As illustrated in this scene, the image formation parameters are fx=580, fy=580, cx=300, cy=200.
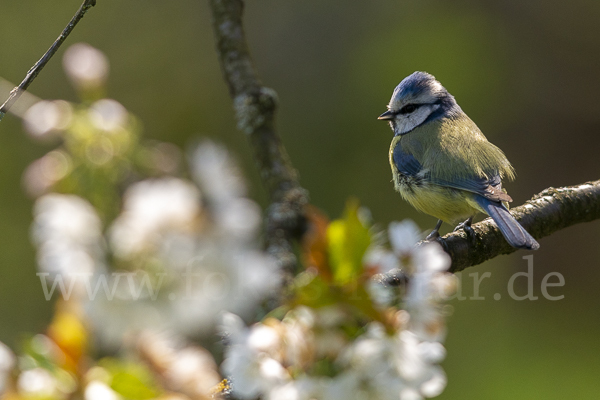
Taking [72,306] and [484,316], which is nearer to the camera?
[72,306]

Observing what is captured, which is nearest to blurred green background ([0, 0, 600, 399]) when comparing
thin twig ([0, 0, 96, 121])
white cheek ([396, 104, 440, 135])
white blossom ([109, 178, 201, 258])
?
white cheek ([396, 104, 440, 135])

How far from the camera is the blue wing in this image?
141 centimetres

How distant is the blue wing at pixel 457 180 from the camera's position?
141cm

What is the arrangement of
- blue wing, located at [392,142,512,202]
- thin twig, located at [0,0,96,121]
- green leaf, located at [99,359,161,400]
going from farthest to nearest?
blue wing, located at [392,142,512,202]
thin twig, located at [0,0,96,121]
green leaf, located at [99,359,161,400]

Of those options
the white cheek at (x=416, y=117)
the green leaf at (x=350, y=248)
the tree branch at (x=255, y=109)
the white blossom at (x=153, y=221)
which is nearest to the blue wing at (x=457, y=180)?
the white cheek at (x=416, y=117)

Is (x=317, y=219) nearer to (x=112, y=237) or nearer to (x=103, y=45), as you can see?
(x=112, y=237)

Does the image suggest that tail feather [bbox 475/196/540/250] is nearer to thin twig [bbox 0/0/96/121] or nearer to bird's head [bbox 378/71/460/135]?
bird's head [bbox 378/71/460/135]

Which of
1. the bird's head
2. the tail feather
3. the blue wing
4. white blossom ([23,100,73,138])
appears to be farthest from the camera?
the bird's head

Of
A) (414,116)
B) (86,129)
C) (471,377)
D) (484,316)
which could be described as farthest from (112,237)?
(484,316)

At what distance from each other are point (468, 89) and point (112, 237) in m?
2.62

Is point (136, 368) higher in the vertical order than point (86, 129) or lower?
lower

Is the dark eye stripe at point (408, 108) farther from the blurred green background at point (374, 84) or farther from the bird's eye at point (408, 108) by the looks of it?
the blurred green background at point (374, 84)

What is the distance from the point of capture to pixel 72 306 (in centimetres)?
47

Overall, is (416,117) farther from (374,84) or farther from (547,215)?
(374,84)
